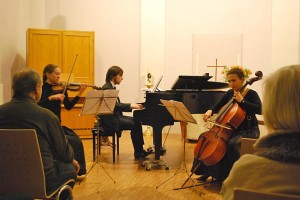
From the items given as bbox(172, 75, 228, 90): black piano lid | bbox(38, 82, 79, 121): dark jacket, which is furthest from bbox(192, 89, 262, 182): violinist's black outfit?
bbox(38, 82, 79, 121): dark jacket

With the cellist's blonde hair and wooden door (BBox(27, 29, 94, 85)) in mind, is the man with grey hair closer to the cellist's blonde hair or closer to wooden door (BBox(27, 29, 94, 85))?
the cellist's blonde hair

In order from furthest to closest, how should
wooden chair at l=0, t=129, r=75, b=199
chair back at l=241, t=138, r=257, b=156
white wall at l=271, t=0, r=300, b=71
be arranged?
white wall at l=271, t=0, r=300, b=71
chair back at l=241, t=138, r=257, b=156
wooden chair at l=0, t=129, r=75, b=199

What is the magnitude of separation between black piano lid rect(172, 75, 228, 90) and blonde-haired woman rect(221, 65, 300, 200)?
3.51 meters

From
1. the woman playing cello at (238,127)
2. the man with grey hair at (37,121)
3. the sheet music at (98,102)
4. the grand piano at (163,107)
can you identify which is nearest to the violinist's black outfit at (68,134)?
the sheet music at (98,102)

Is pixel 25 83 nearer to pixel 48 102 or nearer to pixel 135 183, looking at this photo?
pixel 48 102

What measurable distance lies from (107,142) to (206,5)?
12.9ft

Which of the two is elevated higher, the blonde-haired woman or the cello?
the blonde-haired woman

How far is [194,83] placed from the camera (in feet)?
16.3

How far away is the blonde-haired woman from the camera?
1.20 meters

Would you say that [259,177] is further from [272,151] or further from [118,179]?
[118,179]

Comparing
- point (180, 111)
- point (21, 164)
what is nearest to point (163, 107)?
point (180, 111)

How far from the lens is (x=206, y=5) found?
8148 mm

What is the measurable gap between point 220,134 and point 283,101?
253 centimetres

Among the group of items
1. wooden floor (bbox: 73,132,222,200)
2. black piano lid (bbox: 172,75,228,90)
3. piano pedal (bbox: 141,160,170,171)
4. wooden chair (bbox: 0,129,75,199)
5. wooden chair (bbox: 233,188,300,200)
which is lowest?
wooden floor (bbox: 73,132,222,200)
